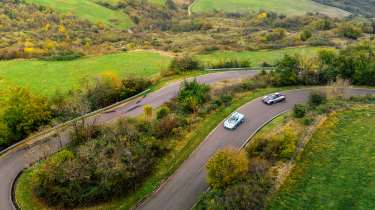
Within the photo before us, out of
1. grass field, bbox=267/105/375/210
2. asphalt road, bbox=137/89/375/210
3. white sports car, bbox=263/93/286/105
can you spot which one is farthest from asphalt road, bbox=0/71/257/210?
grass field, bbox=267/105/375/210

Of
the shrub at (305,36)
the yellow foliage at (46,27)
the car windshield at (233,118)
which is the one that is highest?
the yellow foliage at (46,27)

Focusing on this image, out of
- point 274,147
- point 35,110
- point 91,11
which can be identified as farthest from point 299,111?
point 91,11

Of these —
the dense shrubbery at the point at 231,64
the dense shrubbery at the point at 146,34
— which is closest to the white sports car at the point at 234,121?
the dense shrubbery at the point at 231,64

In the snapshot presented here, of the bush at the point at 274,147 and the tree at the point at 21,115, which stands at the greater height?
the tree at the point at 21,115

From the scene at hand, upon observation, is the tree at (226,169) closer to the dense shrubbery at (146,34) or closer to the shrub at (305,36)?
the dense shrubbery at (146,34)

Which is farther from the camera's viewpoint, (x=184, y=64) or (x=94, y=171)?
(x=184, y=64)

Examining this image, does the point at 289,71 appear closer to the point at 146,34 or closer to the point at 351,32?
the point at 351,32

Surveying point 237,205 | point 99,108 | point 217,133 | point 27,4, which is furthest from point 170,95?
point 27,4
